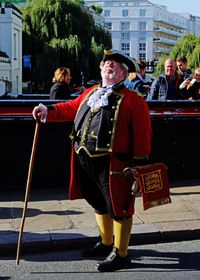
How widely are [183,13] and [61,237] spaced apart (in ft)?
596

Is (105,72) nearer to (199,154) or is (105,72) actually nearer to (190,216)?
(190,216)

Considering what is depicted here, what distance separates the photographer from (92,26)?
148ft

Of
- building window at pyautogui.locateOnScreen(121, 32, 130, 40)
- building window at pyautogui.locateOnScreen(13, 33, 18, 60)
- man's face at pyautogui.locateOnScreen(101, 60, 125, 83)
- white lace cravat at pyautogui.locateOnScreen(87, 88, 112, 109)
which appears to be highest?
building window at pyautogui.locateOnScreen(121, 32, 130, 40)

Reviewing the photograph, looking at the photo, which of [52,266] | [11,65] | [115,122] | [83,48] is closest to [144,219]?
[52,266]

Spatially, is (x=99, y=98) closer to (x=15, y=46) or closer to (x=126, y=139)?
(x=126, y=139)

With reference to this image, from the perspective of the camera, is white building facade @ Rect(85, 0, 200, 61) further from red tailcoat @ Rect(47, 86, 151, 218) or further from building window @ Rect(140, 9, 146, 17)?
red tailcoat @ Rect(47, 86, 151, 218)

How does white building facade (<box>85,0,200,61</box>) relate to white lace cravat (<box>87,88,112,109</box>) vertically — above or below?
above

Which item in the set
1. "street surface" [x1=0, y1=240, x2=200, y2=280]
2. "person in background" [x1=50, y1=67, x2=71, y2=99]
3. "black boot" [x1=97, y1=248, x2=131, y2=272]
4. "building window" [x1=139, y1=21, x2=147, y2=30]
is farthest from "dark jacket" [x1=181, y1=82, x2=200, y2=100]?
"building window" [x1=139, y1=21, x2=147, y2=30]

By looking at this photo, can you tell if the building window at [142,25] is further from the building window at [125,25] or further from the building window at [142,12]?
the building window at [125,25]

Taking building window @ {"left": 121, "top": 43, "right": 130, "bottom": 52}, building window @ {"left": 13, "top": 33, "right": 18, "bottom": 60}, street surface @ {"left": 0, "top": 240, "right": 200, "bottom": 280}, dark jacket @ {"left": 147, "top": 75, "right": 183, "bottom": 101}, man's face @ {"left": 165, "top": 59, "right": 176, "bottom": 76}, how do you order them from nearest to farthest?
street surface @ {"left": 0, "top": 240, "right": 200, "bottom": 280}, man's face @ {"left": 165, "top": 59, "right": 176, "bottom": 76}, dark jacket @ {"left": 147, "top": 75, "right": 183, "bottom": 101}, building window @ {"left": 13, "top": 33, "right": 18, "bottom": 60}, building window @ {"left": 121, "top": 43, "right": 130, "bottom": 52}

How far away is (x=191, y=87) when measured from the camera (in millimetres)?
9297

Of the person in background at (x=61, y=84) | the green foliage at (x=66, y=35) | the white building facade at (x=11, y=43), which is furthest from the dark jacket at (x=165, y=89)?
the white building facade at (x=11, y=43)

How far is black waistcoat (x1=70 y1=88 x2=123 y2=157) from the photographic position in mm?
4664

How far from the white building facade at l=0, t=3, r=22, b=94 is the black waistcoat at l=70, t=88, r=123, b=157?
135 ft
